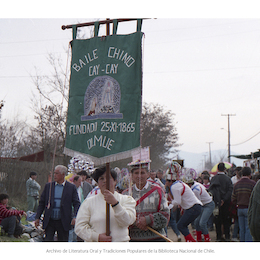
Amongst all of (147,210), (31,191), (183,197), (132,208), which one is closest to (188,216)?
(183,197)

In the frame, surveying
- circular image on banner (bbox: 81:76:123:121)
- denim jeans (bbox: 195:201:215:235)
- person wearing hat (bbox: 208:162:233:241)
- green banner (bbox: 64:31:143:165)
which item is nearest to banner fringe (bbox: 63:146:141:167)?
green banner (bbox: 64:31:143:165)

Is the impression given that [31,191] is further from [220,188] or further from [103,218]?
[103,218]

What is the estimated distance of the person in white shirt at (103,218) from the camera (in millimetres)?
3725

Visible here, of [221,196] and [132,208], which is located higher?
[221,196]

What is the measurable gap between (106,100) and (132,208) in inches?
51.9

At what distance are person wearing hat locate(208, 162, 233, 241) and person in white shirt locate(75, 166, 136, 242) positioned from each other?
6.92 m

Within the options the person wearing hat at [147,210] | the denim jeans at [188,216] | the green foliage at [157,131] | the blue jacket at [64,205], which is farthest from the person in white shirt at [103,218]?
the green foliage at [157,131]

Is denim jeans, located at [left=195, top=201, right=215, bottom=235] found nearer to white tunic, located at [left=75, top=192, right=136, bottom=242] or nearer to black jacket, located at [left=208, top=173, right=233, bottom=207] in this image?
black jacket, located at [left=208, top=173, right=233, bottom=207]

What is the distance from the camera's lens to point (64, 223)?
21.3 ft

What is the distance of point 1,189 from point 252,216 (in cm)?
1404

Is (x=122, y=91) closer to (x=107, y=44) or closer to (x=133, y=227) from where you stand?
(x=107, y=44)

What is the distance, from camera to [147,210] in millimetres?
5012

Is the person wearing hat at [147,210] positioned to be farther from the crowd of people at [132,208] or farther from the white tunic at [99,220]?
the white tunic at [99,220]
